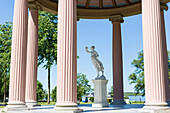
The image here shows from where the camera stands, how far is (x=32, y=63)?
156 feet

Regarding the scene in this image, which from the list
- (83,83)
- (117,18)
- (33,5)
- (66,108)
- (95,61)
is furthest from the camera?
(83,83)

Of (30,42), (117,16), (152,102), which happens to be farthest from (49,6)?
(152,102)

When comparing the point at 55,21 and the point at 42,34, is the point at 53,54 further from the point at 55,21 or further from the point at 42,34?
the point at 55,21

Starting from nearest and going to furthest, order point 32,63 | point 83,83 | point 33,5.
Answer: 1. point 32,63
2. point 33,5
3. point 83,83

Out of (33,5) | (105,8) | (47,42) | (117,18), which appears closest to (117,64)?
(117,18)

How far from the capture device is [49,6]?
5600cm

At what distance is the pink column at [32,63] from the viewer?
45.7 metres

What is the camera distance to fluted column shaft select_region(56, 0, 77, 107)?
30.2m

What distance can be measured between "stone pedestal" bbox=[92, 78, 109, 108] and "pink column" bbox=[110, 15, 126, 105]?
10.5m

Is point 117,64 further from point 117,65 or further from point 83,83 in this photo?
point 83,83

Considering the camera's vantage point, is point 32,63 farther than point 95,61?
Yes

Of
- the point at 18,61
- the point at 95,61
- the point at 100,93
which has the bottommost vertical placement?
Result: the point at 100,93

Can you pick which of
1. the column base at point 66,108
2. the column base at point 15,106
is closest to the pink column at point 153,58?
the column base at point 66,108

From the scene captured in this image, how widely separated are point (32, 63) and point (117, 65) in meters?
21.9
